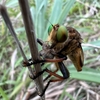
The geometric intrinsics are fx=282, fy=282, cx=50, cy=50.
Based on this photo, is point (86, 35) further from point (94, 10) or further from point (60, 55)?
point (60, 55)

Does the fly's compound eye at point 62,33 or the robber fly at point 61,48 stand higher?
the fly's compound eye at point 62,33

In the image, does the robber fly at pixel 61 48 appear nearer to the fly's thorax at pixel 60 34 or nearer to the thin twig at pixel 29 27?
the fly's thorax at pixel 60 34

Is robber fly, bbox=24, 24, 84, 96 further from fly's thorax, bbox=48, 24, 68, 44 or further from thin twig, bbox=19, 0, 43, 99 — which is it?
thin twig, bbox=19, 0, 43, 99

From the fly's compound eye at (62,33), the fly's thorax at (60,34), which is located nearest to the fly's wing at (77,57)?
the fly's thorax at (60,34)

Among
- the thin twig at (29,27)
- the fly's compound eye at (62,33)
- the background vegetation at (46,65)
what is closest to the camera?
the thin twig at (29,27)

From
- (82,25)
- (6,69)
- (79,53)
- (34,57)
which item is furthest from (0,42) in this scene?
(34,57)

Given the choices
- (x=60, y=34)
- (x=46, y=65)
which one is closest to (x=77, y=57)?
(x=46, y=65)

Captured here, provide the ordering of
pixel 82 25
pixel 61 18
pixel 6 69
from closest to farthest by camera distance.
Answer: pixel 61 18, pixel 6 69, pixel 82 25

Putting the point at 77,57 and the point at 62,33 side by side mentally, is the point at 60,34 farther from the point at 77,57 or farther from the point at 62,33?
the point at 77,57
